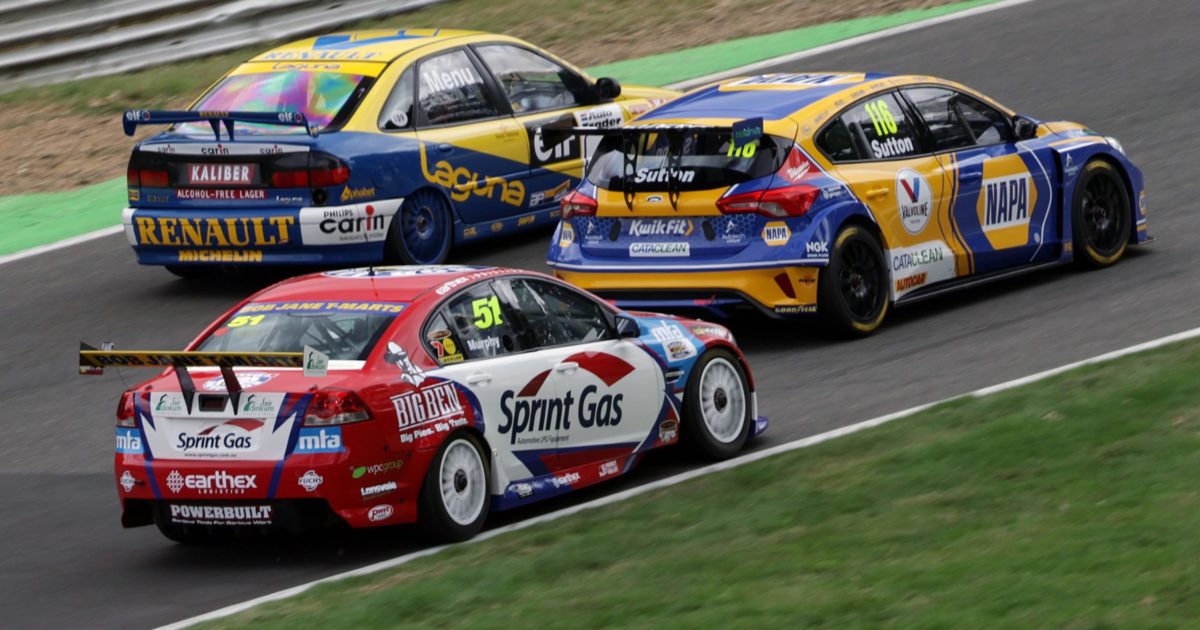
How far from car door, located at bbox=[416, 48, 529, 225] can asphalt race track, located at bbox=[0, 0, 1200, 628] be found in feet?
1.89

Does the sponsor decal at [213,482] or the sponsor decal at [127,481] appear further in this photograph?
the sponsor decal at [127,481]

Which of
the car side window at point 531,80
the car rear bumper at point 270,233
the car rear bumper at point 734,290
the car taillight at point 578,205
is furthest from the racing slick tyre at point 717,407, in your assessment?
the car side window at point 531,80

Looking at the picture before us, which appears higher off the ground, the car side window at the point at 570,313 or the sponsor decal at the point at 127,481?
the car side window at the point at 570,313

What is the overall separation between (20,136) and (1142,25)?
11.5 m

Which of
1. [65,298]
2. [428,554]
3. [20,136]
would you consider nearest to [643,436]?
[428,554]

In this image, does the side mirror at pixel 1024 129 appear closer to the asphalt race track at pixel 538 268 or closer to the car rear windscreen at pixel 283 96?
the asphalt race track at pixel 538 268

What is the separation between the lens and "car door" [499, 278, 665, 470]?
9297 millimetres

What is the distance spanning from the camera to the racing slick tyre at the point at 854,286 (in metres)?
12.0

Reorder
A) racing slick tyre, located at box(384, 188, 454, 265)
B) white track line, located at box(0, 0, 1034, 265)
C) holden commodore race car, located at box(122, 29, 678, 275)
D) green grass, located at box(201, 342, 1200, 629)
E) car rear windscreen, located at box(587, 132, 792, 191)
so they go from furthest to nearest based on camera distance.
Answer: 1. white track line, located at box(0, 0, 1034, 265)
2. racing slick tyre, located at box(384, 188, 454, 265)
3. holden commodore race car, located at box(122, 29, 678, 275)
4. car rear windscreen, located at box(587, 132, 792, 191)
5. green grass, located at box(201, 342, 1200, 629)

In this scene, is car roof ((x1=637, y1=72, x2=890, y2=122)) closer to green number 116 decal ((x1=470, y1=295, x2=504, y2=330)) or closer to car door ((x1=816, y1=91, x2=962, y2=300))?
car door ((x1=816, y1=91, x2=962, y2=300))

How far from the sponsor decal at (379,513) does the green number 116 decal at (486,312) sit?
1133 millimetres

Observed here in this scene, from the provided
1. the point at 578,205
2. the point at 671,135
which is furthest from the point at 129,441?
the point at 671,135

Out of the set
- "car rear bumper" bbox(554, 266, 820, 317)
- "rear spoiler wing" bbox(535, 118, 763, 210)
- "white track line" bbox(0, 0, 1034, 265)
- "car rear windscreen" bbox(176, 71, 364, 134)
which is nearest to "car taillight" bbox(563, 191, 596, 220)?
"rear spoiler wing" bbox(535, 118, 763, 210)

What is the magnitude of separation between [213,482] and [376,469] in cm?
70
